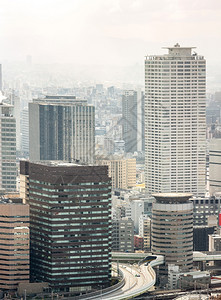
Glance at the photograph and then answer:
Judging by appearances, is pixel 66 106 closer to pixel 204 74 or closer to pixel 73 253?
pixel 204 74

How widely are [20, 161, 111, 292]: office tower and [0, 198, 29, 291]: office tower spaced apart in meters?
0.95

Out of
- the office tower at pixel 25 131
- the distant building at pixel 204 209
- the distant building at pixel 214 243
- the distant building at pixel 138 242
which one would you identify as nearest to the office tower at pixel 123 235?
the distant building at pixel 138 242

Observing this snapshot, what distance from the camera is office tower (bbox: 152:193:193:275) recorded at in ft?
171

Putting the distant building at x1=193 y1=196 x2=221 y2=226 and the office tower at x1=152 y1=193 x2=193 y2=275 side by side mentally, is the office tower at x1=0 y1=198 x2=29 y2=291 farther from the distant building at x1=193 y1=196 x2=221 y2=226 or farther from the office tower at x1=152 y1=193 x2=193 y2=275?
the distant building at x1=193 y1=196 x2=221 y2=226

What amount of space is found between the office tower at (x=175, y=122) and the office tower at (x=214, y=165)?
99cm

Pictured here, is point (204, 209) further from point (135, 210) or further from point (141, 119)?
point (141, 119)

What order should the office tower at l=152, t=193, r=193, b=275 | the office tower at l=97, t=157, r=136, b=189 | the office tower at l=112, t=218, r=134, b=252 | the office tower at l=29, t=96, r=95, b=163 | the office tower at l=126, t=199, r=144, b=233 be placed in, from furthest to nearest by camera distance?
the office tower at l=29, t=96, r=95, b=163
the office tower at l=97, t=157, r=136, b=189
the office tower at l=126, t=199, r=144, b=233
the office tower at l=112, t=218, r=134, b=252
the office tower at l=152, t=193, r=193, b=275

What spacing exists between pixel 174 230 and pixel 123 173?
2192 cm

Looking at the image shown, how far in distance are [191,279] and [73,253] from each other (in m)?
5.37

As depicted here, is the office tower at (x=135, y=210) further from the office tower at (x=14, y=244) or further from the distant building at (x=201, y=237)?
the office tower at (x=14, y=244)

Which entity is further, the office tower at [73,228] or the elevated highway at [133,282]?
the office tower at [73,228]

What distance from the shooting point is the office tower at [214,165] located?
70688 millimetres

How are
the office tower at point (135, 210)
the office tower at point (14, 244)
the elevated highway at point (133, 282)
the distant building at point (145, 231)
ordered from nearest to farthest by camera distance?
the elevated highway at point (133, 282)
the office tower at point (14, 244)
the distant building at point (145, 231)
the office tower at point (135, 210)

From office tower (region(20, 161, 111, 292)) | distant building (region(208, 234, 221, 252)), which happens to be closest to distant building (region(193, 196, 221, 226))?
distant building (region(208, 234, 221, 252))
